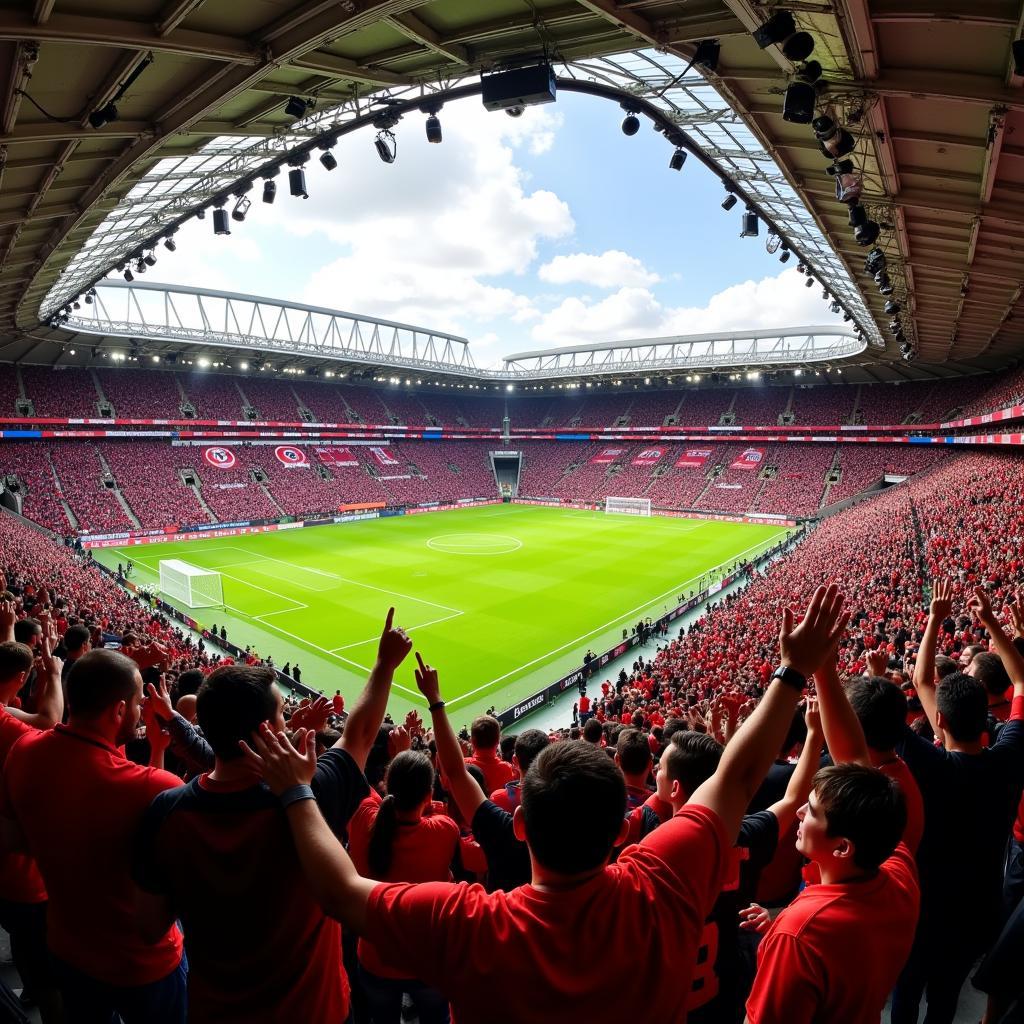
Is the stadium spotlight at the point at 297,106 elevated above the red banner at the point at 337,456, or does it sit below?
above

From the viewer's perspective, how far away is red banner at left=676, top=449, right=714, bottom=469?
2424 inches

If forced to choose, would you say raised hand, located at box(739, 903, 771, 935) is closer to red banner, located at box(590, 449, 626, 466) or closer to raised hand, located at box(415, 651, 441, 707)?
raised hand, located at box(415, 651, 441, 707)

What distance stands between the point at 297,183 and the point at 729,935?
15293 mm

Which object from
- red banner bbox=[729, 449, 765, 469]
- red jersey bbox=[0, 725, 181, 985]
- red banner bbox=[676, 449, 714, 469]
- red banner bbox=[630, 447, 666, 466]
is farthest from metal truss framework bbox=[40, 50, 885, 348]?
red banner bbox=[630, 447, 666, 466]

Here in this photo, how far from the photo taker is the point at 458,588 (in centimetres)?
2980

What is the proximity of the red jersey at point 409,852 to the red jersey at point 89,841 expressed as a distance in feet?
3.07

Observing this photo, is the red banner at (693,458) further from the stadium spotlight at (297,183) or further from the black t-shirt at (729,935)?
the black t-shirt at (729,935)

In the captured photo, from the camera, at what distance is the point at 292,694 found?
17.4 meters

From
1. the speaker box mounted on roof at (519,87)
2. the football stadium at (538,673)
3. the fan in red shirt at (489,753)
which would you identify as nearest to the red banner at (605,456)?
the football stadium at (538,673)

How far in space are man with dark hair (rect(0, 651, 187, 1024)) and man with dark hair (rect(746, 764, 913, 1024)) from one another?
2.41m

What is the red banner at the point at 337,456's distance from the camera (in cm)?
5875

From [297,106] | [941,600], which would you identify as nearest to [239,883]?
[941,600]

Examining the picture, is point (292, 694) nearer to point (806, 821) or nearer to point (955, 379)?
point (806, 821)

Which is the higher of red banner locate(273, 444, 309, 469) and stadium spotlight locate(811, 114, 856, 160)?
stadium spotlight locate(811, 114, 856, 160)
